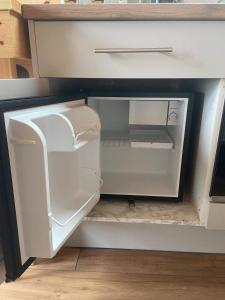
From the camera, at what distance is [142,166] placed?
1221mm

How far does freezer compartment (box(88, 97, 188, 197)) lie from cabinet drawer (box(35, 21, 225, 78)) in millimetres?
157

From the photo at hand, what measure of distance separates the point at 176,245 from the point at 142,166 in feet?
1.42

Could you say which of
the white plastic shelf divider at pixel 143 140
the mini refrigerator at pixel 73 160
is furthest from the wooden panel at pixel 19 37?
the white plastic shelf divider at pixel 143 140

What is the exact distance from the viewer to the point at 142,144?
962 mm

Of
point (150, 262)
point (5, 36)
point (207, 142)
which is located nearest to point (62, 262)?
point (150, 262)

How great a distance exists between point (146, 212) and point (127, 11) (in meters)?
0.71

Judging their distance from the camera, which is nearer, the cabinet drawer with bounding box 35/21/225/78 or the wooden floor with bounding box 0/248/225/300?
the cabinet drawer with bounding box 35/21/225/78

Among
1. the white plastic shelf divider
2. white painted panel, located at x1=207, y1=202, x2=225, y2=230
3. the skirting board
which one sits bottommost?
the skirting board

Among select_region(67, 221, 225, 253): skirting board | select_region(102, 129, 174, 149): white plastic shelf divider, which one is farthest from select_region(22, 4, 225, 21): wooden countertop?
select_region(67, 221, 225, 253): skirting board

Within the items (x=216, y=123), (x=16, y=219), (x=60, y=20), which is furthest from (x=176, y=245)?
(x=60, y=20)

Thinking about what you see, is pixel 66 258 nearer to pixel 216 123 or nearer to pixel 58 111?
pixel 58 111

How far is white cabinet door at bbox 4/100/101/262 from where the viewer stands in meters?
0.48

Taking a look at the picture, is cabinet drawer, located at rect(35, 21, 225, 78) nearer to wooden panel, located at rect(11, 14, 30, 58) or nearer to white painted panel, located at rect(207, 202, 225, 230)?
wooden panel, located at rect(11, 14, 30, 58)

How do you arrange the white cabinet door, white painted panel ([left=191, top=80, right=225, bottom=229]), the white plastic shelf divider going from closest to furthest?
1. the white cabinet door
2. white painted panel ([left=191, top=80, right=225, bottom=229])
3. the white plastic shelf divider
